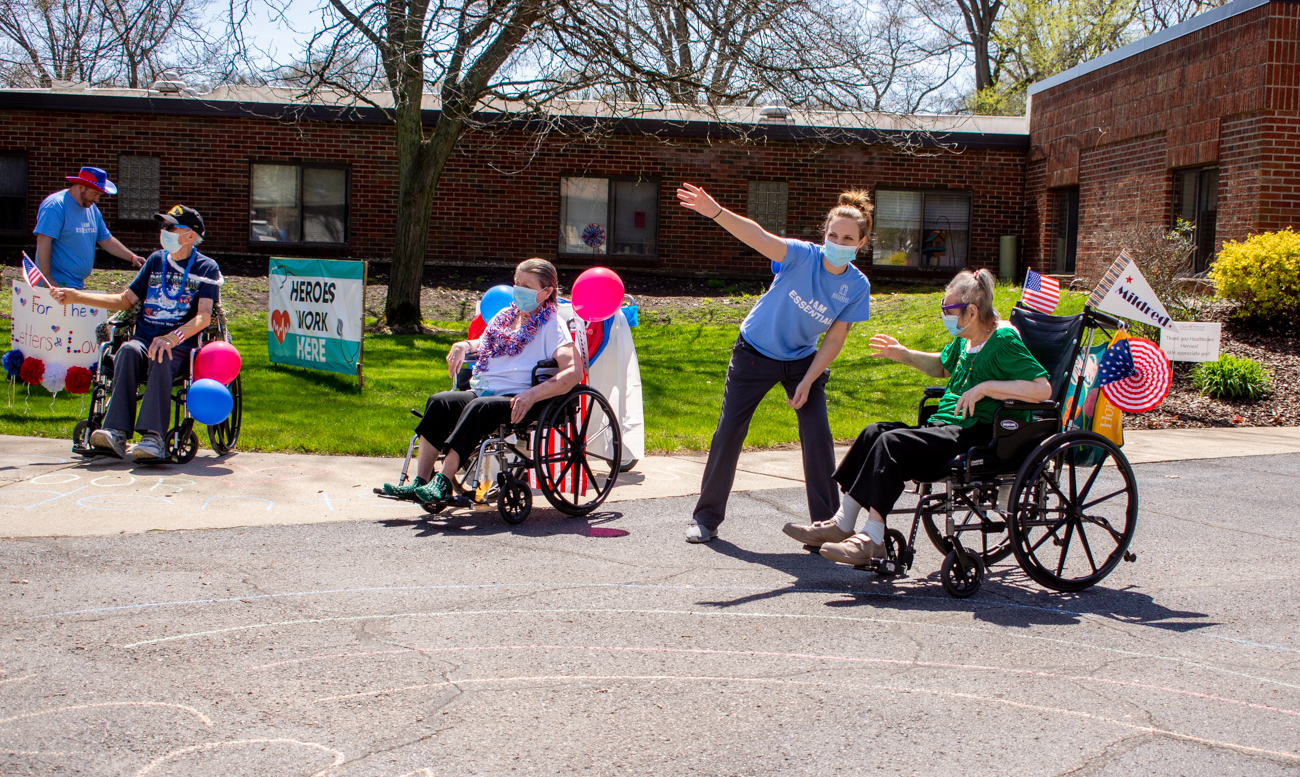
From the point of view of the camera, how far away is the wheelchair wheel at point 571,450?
251 inches

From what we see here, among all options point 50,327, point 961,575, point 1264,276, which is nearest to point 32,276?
point 50,327

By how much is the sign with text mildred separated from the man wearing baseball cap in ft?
7.27

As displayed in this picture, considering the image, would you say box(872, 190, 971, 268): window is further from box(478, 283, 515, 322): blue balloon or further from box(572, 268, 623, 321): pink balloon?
box(478, 283, 515, 322): blue balloon

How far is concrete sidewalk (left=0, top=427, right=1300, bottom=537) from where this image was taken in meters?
6.07

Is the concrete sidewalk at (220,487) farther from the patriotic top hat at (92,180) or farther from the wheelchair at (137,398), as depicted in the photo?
the patriotic top hat at (92,180)

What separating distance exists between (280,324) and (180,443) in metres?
4.48

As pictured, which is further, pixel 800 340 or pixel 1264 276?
pixel 1264 276

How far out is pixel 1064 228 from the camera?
20.9 meters

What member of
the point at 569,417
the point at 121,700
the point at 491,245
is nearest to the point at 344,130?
the point at 491,245

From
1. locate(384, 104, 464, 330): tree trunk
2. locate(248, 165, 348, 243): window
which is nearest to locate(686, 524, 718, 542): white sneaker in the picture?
locate(384, 104, 464, 330): tree trunk

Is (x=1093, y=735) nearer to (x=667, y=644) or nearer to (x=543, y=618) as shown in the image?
(x=667, y=644)

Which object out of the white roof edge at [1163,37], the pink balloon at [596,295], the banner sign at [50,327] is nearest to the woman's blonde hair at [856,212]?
the pink balloon at [596,295]

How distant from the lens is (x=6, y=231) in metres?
21.0

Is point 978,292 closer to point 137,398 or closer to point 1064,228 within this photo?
point 137,398
